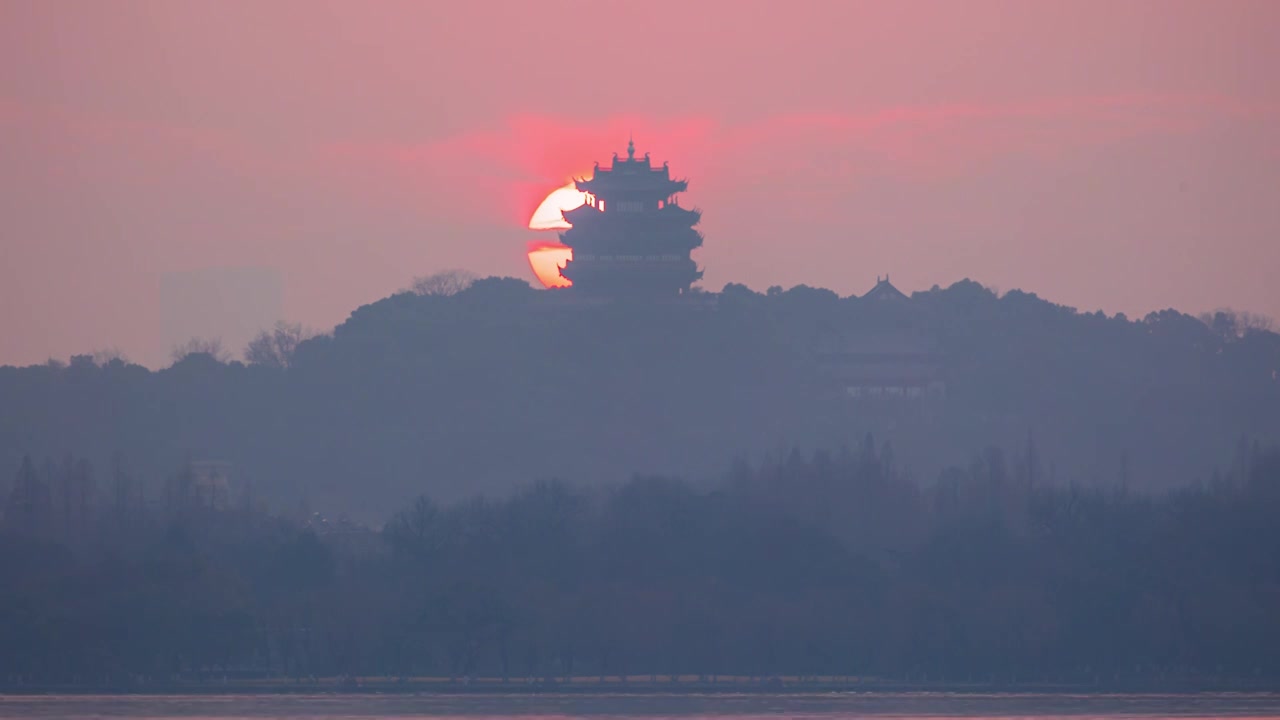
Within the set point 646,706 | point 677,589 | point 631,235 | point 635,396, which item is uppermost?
point 631,235

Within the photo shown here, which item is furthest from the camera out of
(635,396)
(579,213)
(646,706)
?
(579,213)

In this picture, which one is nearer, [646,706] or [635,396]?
[646,706]

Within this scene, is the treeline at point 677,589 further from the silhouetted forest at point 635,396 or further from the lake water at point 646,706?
the silhouetted forest at point 635,396

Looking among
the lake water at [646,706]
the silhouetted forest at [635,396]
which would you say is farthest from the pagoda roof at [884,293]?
the lake water at [646,706]

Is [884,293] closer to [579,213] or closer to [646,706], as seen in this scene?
[579,213]

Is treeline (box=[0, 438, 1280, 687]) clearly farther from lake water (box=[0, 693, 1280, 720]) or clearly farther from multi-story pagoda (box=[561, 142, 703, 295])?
multi-story pagoda (box=[561, 142, 703, 295])

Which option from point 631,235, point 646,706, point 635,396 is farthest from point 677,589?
point 631,235
